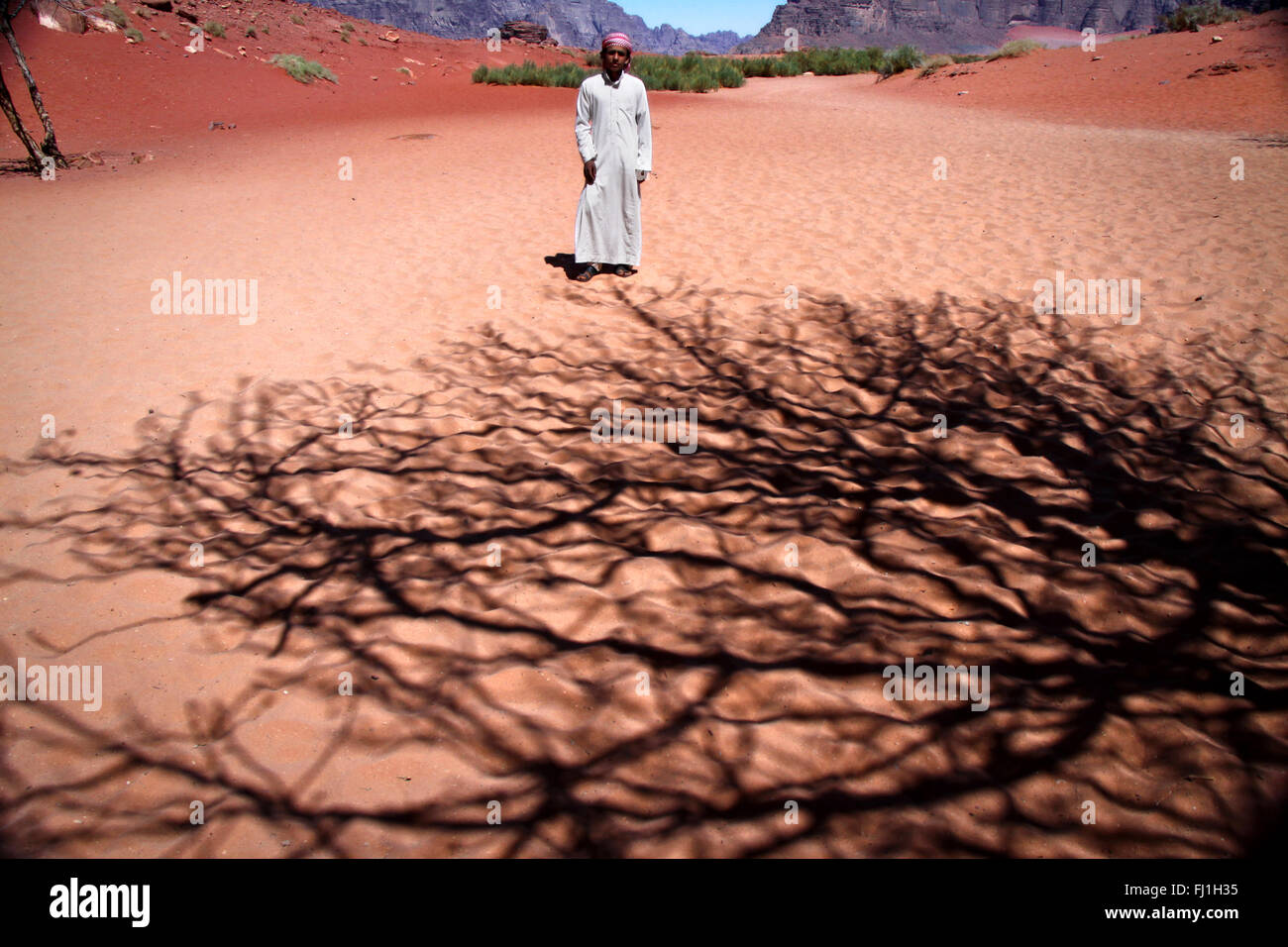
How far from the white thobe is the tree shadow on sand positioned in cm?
227

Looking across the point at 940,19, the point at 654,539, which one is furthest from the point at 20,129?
the point at 940,19

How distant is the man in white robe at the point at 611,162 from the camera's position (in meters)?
5.83

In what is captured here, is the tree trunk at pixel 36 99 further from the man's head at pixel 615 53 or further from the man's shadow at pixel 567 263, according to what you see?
the man's head at pixel 615 53

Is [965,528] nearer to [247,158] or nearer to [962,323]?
[962,323]

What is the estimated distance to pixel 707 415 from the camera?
4.12 m

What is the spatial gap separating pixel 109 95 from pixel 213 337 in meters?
14.9

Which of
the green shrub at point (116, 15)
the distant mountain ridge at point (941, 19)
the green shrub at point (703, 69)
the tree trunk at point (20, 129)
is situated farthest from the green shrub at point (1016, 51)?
the distant mountain ridge at point (941, 19)

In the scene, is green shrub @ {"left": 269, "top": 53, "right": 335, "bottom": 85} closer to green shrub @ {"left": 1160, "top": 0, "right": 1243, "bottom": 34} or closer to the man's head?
the man's head

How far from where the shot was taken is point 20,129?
388 inches

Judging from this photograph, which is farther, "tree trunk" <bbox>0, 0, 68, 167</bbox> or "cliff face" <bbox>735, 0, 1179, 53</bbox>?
"cliff face" <bbox>735, 0, 1179, 53</bbox>

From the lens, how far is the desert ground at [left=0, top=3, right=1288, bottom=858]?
1.94 m

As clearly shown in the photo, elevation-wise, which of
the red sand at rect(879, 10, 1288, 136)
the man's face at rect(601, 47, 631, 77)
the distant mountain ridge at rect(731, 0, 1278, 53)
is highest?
the distant mountain ridge at rect(731, 0, 1278, 53)

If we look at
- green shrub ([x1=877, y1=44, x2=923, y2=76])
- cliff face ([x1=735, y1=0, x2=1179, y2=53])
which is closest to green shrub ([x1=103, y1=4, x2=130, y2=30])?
green shrub ([x1=877, y1=44, x2=923, y2=76])

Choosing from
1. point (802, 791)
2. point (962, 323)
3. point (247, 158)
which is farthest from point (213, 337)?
point (247, 158)
